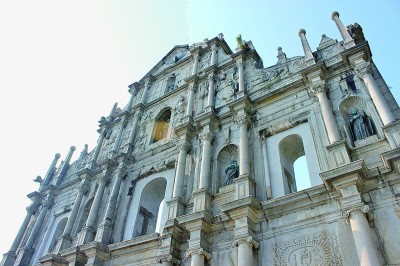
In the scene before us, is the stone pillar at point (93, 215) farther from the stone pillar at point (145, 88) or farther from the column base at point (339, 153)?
the column base at point (339, 153)

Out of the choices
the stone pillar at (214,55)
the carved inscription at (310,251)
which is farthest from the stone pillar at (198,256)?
the stone pillar at (214,55)

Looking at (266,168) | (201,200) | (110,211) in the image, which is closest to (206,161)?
(201,200)

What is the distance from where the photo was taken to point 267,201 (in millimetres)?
8406

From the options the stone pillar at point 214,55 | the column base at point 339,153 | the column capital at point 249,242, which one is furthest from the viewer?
the stone pillar at point 214,55

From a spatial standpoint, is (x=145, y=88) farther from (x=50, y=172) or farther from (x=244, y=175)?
(x=244, y=175)

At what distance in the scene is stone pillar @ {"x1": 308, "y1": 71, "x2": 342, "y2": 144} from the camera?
8648 mm

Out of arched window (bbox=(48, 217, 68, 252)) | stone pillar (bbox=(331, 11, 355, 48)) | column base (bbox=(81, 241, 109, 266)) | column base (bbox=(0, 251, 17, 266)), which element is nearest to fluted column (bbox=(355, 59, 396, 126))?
stone pillar (bbox=(331, 11, 355, 48))

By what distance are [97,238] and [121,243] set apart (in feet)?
4.09

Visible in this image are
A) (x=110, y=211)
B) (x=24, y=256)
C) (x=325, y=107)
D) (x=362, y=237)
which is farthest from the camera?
(x=24, y=256)

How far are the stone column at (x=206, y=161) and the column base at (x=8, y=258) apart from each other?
9298 mm

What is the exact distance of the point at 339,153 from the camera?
8086mm

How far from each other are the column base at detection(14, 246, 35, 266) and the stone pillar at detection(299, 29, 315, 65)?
1277 centimetres

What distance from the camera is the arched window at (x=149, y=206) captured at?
1186 centimetres

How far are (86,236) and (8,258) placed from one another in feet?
15.7
